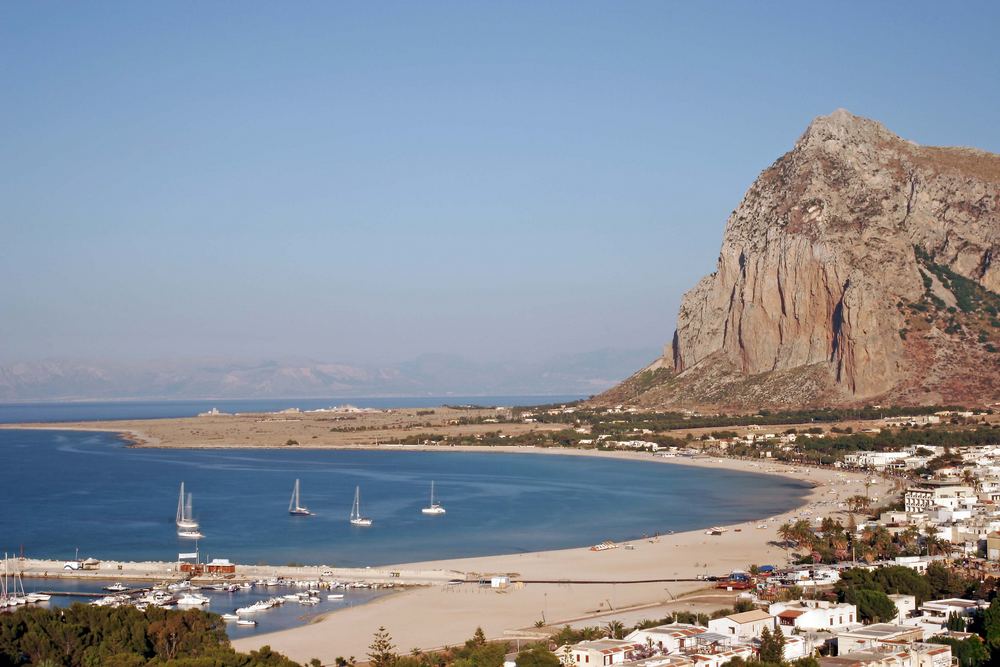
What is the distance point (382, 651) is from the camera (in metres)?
39.7

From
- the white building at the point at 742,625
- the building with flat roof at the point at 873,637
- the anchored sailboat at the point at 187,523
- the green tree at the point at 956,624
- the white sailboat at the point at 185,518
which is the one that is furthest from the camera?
the white sailboat at the point at 185,518

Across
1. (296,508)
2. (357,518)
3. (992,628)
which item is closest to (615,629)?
(992,628)

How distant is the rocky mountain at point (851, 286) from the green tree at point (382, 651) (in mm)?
106888

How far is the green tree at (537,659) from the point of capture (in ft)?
117

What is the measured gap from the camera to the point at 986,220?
163125 millimetres

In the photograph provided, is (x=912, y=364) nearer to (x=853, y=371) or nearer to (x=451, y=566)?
(x=853, y=371)

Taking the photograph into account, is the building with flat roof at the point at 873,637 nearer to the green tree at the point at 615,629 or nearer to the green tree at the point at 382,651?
the green tree at the point at 615,629

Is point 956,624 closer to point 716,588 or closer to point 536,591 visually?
point 716,588

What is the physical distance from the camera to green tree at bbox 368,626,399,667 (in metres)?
37.9

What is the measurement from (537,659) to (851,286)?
117m

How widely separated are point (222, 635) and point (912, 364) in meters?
118

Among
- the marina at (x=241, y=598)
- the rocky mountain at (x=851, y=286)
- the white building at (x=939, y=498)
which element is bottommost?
the marina at (x=241, y=598)

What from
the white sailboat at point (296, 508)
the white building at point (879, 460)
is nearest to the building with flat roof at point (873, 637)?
the white sailboat at point (296, 508)

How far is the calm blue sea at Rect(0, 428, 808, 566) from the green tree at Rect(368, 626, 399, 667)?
62.9 feet
